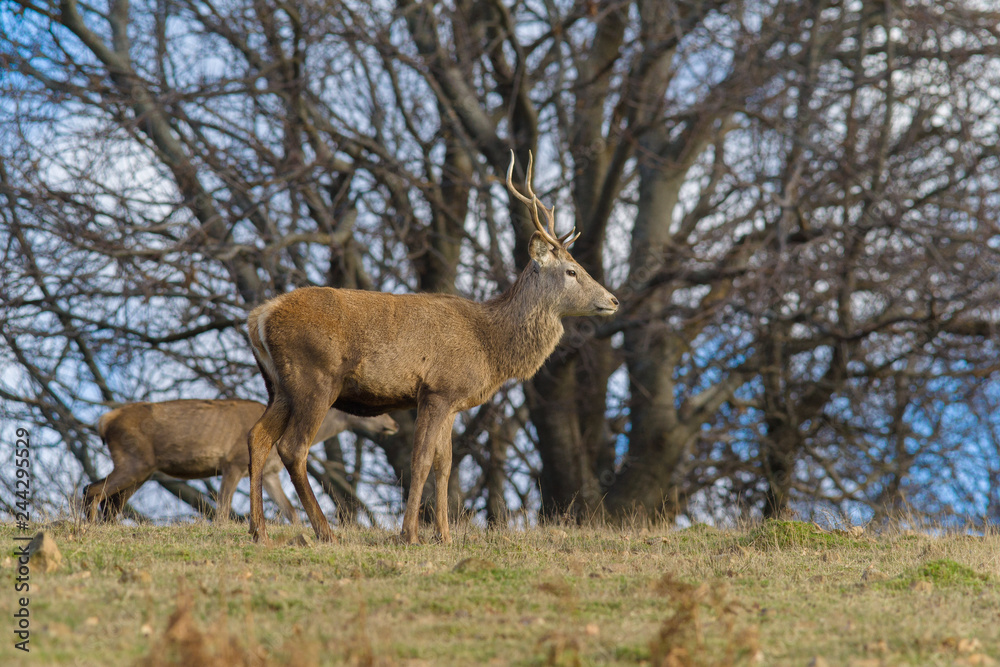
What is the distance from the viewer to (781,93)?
12.1 m

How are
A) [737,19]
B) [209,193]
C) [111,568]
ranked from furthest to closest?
[209,193], [737,19], [111,568]

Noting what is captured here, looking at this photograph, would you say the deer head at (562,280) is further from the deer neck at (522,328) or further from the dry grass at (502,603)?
the dry grass at (502,603)

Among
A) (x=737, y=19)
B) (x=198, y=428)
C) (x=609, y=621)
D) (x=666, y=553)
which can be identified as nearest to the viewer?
(x=609, y=621)

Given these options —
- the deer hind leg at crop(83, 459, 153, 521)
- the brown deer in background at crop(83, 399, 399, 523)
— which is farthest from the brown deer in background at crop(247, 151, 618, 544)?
the deer hind leg at crop(83, 459, 153, 521)

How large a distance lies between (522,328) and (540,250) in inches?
27.9

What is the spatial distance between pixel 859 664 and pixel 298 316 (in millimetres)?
4700

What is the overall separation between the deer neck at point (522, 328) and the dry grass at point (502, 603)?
5.04 feet

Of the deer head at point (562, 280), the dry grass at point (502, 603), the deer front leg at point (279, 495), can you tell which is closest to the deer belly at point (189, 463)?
the deer front leg at point (279, 495)

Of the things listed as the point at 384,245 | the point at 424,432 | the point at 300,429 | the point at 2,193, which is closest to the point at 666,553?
the point at 424,432

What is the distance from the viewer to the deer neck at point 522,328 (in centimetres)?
839

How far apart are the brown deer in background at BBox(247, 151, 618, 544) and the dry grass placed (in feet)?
2.19

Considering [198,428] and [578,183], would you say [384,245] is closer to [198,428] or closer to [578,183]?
[578,183]

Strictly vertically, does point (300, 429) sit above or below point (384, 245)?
below

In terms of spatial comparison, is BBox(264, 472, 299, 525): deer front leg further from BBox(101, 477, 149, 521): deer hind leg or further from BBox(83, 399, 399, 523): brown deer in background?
BBox(101, 477, 149, 521): deer hind leg
